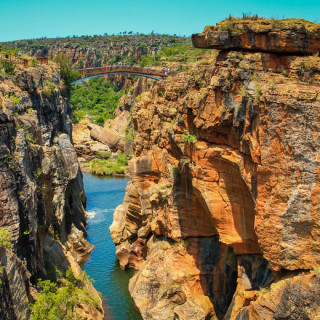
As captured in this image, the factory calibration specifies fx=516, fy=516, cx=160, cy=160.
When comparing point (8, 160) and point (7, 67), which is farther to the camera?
point (7, 67)

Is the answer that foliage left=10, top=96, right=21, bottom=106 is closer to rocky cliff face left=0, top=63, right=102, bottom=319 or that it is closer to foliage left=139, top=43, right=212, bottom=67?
rocky cliff face left=0, top=63, right=102, bottom=319

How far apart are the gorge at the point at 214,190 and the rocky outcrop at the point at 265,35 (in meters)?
0.04

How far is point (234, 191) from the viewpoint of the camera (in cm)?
1830

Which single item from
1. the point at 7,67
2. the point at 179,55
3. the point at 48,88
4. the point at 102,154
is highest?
the point at 179,55

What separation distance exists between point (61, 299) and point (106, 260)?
10.8 m

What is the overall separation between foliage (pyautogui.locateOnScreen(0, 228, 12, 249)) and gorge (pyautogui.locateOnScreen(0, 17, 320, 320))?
0.38 metres

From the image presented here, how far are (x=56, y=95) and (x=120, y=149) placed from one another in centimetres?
2719

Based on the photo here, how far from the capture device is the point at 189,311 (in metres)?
20.5

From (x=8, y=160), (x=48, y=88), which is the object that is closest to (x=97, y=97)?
(x=48, y=88)

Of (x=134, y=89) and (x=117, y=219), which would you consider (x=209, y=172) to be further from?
(x=134, y=89)

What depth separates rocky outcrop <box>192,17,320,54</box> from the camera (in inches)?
646

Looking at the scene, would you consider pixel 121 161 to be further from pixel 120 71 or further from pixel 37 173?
pixel 37 173

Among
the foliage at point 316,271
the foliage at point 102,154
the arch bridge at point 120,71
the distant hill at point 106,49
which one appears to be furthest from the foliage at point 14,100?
the distant hill at point 106,49

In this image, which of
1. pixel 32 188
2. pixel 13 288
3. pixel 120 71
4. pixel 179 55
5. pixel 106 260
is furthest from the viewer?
pixel 179 55
